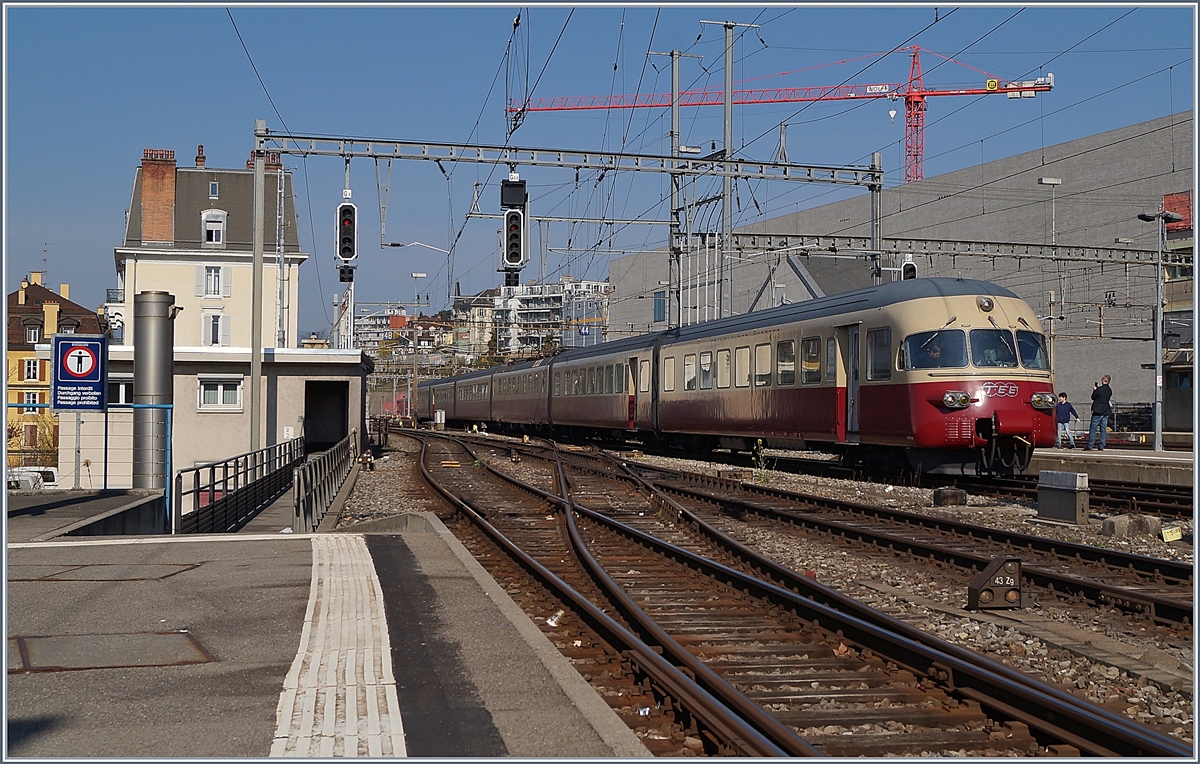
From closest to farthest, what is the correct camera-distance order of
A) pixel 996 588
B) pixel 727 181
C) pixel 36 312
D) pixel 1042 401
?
pixel 996 588
pixel 1042 401
pixel 727 181
pixel 36 312

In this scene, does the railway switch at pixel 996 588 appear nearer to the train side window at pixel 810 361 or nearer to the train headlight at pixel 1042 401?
the train headlight at pixel 1042 401

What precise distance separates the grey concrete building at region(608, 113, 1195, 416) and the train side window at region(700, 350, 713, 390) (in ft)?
50.7

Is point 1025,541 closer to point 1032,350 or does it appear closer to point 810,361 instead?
point 1032,350

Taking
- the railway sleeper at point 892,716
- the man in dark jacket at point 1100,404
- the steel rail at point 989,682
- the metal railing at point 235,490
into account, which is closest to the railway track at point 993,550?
the steel rail at point 989,682

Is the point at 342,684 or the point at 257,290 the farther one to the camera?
the point at 257,290

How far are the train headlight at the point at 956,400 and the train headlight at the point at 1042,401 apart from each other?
1167 millimetres

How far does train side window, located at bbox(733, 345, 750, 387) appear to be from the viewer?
23.2m

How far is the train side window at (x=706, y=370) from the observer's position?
2538 centimetres

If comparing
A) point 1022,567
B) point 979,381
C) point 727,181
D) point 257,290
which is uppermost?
point 727,181

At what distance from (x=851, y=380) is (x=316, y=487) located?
8898mm

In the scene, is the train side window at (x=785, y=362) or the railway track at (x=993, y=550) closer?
the railway track at (x=993, y=550)

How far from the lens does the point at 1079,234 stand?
51812 millimetres

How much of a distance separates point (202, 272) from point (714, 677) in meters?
56.2

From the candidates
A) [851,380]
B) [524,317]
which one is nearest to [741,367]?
[851,380]
